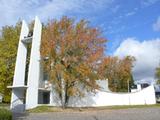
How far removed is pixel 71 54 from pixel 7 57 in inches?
514

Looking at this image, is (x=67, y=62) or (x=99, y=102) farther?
(x=99, y=102)

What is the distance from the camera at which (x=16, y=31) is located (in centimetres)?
4322

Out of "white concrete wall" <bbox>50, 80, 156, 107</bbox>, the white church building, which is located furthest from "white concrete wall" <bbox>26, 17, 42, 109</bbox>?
"white concrete wall" <bbox>50, 80, 156, 107</bbox>

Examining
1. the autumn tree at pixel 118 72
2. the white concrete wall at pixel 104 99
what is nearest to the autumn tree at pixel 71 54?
the white concrete wall at pixel 104 99

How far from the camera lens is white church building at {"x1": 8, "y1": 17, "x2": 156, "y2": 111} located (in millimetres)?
33031

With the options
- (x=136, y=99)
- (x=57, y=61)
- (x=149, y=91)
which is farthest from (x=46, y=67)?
(x=149, y=91)

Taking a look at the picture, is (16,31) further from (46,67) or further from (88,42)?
(88,42)

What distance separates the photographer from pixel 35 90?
33.6 meters

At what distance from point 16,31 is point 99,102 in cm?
1921

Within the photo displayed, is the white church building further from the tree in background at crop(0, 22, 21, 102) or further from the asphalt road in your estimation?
the asphalt road

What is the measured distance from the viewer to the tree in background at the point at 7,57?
39763mm

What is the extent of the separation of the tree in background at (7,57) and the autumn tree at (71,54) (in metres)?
8.70

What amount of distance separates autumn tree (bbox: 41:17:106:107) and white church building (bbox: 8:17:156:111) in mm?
1575

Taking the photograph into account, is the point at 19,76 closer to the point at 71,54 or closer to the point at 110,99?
the point at 71,54
